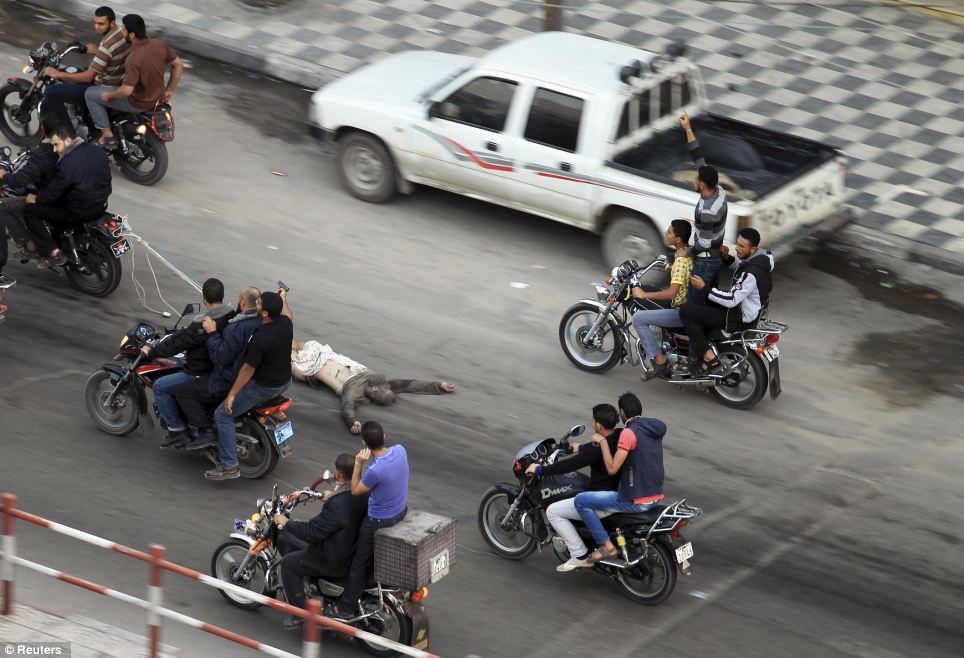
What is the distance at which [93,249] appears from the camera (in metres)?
12.4

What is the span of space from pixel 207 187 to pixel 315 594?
24.2 feet

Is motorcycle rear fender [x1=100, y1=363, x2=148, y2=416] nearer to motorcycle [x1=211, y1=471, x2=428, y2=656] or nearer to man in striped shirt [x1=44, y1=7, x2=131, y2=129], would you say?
motorcycle [x1=211, y1=471, x2=428, y2=656]

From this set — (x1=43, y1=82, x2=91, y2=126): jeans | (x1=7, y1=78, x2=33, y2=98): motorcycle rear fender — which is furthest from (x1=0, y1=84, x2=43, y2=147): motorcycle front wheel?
(x1=43, y1=82, x2=91, y2=126): jeans

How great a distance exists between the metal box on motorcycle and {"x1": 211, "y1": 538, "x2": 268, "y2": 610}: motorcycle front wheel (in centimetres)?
102

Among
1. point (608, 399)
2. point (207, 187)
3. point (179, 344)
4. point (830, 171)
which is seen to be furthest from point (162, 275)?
point (830, 171)

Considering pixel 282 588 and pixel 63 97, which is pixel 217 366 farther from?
pixel 63 97

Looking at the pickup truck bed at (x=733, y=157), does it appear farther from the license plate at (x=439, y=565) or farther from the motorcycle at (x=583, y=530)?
the license plate at (x=439, y=565)

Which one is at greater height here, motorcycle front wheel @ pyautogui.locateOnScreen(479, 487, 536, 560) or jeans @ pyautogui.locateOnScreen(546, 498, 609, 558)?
jeans @ pyautogui.locateOnScreen(546, 498, 609, 558)

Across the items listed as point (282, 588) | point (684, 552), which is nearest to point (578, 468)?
point (684, 552)

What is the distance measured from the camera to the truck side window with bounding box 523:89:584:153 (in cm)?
1333

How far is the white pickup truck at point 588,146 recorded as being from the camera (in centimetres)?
1317

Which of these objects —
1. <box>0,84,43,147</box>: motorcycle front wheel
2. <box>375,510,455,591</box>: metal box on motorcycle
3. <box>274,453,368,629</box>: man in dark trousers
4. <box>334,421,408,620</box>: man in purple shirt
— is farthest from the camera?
<box>0,84,43,147</box>: motorcycle front wheel

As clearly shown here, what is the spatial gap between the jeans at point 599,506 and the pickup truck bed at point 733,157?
15.4ft

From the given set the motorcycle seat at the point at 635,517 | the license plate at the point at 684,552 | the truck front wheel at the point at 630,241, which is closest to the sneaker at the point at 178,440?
the motorcycle seat at the point at 635,517
